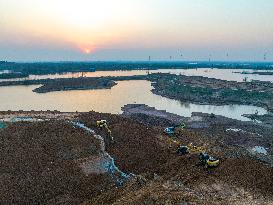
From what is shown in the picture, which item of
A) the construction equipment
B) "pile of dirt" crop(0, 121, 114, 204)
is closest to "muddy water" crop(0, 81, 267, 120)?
"pile of dirt" crop(0, 121, 114, 204)

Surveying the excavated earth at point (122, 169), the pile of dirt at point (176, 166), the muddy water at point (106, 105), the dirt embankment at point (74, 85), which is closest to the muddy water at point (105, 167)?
the excavated earth at point (122, 169)

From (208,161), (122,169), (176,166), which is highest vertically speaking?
(208,161)

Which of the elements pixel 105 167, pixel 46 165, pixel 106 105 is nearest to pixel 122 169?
pixel 105 167

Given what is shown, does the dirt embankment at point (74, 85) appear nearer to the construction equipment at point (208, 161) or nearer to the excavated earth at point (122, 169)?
the excavated earth at point (122, 169)

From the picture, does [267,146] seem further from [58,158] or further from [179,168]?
[58,158]

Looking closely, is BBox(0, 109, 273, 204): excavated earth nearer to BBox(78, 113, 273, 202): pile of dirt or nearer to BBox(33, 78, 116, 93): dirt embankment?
BBox(78, 113, 273, 202): pile of dirt

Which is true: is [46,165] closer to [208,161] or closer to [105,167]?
[105,167]
